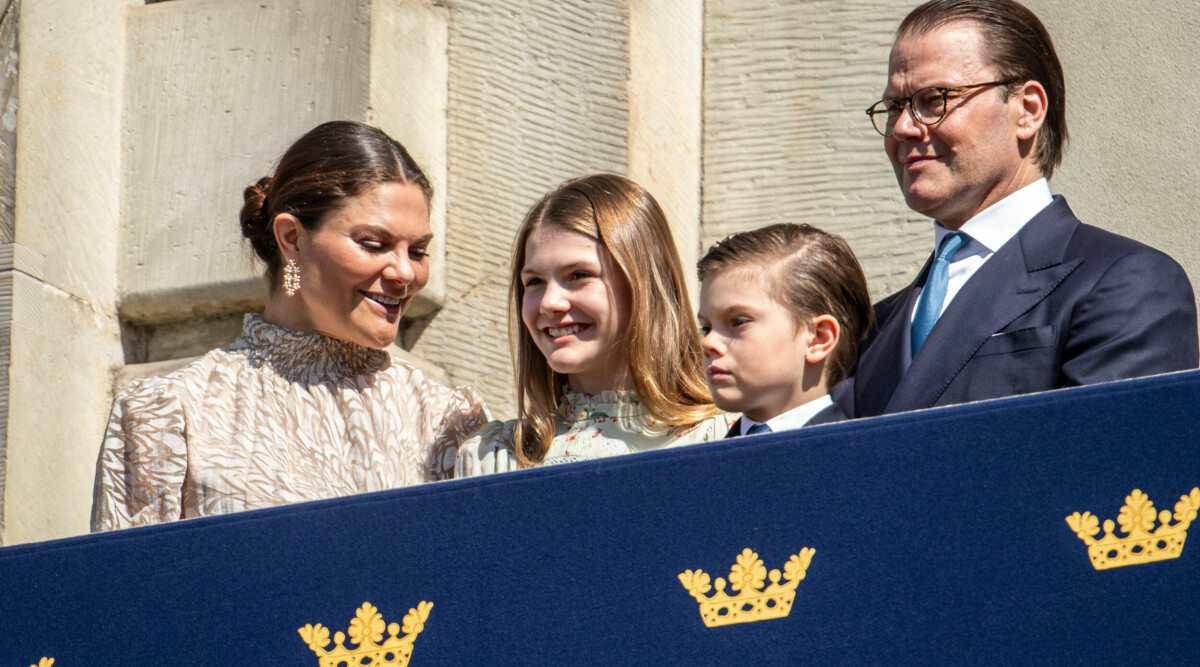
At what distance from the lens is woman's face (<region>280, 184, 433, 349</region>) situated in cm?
280

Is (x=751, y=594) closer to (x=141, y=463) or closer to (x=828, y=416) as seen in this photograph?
(x=828, y=416)

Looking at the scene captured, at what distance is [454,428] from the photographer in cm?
287

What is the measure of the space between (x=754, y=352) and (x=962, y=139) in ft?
1.55

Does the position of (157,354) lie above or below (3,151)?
below

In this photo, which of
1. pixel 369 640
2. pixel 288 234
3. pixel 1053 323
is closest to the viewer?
pixel 369 640

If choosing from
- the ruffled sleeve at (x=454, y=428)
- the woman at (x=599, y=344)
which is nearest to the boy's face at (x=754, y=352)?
the woman at (x=599, y=344)

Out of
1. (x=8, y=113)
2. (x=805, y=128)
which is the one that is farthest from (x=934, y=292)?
(x=8, y=113)

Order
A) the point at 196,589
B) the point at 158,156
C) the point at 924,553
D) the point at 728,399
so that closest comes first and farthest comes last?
the point at 924,553 → the point at 196,589 → the point at 728,399 → the point at 158,156

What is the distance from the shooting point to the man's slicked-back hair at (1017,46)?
7.12 ft

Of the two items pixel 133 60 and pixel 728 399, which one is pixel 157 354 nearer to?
pixel 133 60

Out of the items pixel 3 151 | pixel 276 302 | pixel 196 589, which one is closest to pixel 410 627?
pixel 196 589

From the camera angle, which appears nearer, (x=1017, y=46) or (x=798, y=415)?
(x=1017, y=46)

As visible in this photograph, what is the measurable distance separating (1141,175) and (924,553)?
7.14ft

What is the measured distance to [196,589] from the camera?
1.79m
